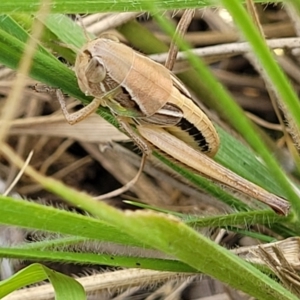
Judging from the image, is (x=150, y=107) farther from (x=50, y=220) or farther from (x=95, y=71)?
(x=50, y=220)

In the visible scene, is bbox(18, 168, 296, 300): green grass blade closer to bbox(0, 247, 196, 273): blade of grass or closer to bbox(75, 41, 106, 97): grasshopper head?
bbox(0, 247, 196, 273): blade of grass

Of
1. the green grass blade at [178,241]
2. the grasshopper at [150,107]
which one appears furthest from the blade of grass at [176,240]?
the grasshopper at [150,107]

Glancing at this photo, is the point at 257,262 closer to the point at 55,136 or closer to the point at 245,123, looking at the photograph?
the point at 245,123

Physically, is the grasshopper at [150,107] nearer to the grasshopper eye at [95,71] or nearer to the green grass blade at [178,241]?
the grasshopper eye at [95,71]

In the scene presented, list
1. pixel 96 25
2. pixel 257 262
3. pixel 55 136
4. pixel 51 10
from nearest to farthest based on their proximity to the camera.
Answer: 1. pixel 51 10
2. pixel 257 262
3. pixel 96 25
4. pixel 55 136

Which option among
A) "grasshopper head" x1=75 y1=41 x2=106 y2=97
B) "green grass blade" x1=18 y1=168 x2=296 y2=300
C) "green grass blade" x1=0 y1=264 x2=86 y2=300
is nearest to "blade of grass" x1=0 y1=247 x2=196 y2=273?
"green grass blade" x1=0 y1=264 x2=86 y2=300

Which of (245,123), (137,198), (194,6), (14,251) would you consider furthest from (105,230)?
(137,198)

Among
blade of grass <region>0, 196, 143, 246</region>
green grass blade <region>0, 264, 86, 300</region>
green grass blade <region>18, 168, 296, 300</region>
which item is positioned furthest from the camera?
green grass blade <region>0, 264, 86, 300</region>

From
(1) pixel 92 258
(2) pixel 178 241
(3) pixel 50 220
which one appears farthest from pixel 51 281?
(2) pixel 178 241
